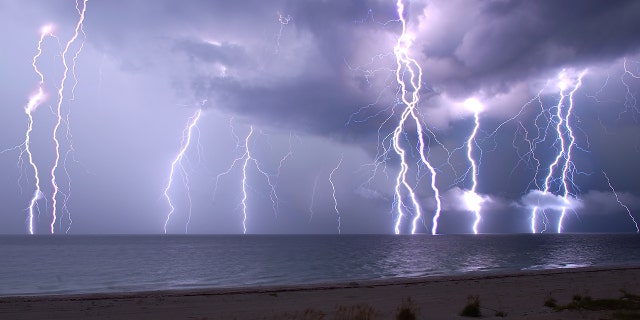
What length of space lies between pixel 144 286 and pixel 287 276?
9859 mm

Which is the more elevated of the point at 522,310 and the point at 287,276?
the point at 522,310

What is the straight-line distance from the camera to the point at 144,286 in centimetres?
2553

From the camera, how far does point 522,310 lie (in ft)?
45.4

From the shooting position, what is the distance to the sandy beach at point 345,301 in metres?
13.4

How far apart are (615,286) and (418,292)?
10.1m

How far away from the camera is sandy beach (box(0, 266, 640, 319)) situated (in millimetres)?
13391

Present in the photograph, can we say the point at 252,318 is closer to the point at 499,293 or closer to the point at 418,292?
the point at 418,292

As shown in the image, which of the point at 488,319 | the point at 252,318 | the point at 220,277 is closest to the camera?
the point at 488,319

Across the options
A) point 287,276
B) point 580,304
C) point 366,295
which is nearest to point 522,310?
point 580,304

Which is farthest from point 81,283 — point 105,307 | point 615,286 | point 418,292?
point 615,286

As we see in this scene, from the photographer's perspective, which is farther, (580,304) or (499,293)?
(499,293)

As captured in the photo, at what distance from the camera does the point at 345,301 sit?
17.2 metres

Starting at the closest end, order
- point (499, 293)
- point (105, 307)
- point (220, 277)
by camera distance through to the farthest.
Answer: point (105, 307) → point (499, 293) → point (220, 277)

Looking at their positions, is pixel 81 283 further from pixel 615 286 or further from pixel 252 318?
pixel 615 286
